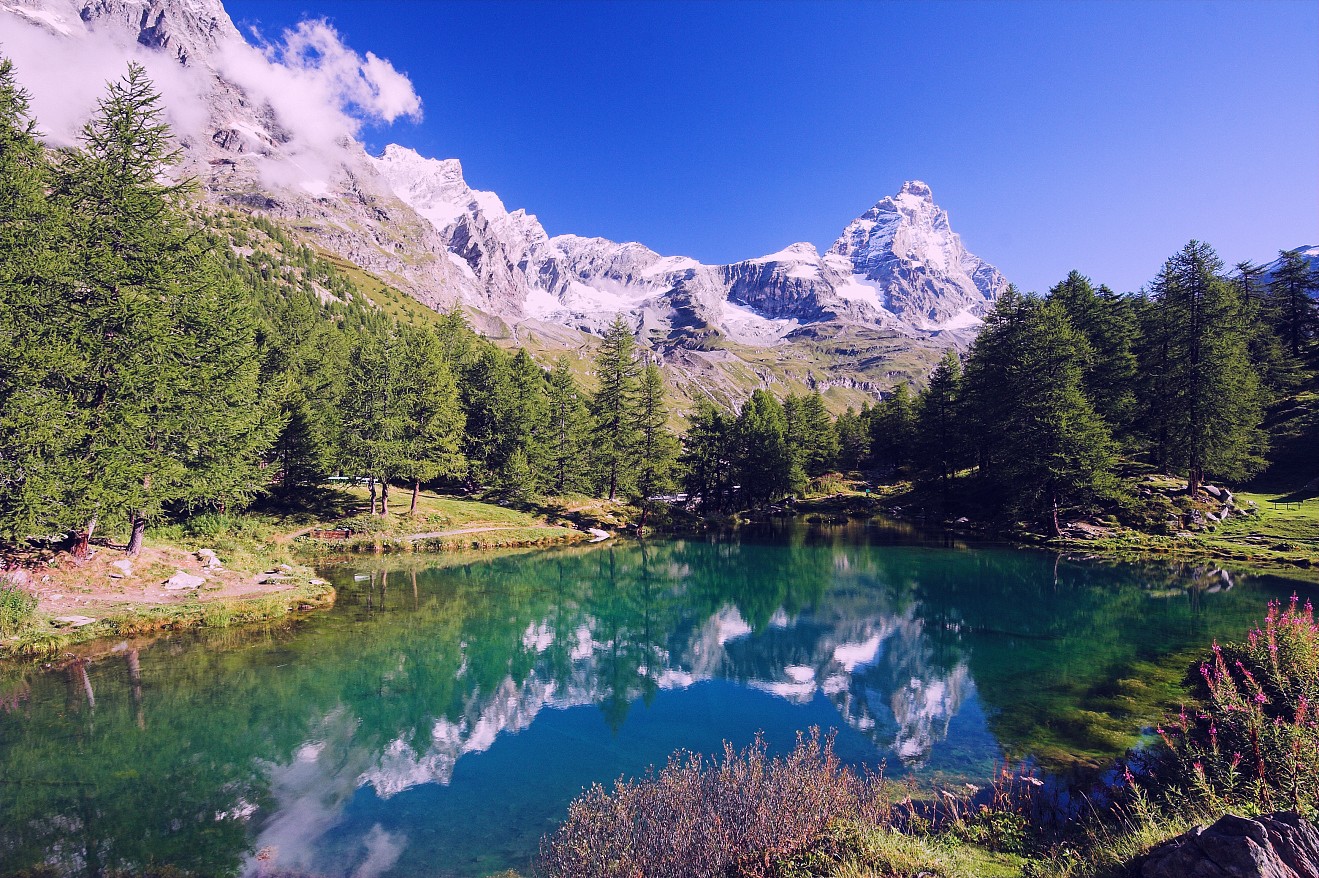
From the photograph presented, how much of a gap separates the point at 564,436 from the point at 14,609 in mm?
44705

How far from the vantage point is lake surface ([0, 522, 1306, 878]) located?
418 inches

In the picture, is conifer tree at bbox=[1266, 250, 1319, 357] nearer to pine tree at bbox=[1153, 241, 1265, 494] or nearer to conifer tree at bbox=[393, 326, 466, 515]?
pine tree at bbox=[1153, 241, 1265, 494]

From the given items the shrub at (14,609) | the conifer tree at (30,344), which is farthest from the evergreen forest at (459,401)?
the shrub at (14,609)

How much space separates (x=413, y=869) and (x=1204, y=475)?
227 feet

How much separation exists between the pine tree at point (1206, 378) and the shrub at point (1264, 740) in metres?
46.2

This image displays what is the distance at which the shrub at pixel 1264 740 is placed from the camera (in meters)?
7.98

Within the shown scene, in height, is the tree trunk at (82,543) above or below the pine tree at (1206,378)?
below

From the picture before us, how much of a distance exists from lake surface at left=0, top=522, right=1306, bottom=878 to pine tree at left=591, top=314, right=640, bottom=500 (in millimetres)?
28129

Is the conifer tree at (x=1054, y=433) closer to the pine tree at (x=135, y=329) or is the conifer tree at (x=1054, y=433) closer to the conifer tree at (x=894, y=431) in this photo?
the conifer tree at (x=894, y=431)

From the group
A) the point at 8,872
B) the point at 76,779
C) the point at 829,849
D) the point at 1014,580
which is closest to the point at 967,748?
the point at 829,849

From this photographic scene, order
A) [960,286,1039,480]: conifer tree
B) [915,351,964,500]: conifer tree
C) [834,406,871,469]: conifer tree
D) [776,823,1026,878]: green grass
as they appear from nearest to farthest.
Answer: [776,823,1026,878]: green grass < [960,286,1039,480]: conifer tree < [915,351,964,500]: conifer tree < [834,406,871,469]: conifer tree

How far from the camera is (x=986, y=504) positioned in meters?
57.8

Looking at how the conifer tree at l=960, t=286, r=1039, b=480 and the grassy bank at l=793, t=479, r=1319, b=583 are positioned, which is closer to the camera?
the grassy bank at l=793, t=479, r=1319, b=583

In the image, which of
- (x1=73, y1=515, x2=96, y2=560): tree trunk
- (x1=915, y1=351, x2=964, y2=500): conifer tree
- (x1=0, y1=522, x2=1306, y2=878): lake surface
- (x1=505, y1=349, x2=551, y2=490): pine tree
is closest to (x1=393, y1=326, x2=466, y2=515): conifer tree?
(x1=505, y1=349, x2=551, y2=490): pine tree
